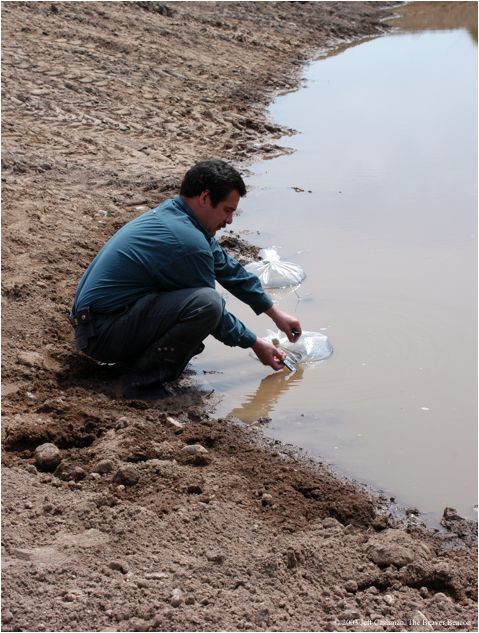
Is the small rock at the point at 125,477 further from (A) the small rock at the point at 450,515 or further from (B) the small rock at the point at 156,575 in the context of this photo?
(A) the small rock at the point at 450,515

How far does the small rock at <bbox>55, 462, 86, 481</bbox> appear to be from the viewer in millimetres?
4211

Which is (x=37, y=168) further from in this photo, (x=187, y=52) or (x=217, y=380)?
(x=187, y=52)

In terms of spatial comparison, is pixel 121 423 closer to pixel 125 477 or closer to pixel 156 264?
pixel 125 477

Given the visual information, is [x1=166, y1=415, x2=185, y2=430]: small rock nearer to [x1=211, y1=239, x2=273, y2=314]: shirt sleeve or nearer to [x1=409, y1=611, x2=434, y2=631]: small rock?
[x1=211, y1=239, x2=273, y2=314]: shirt sleeve

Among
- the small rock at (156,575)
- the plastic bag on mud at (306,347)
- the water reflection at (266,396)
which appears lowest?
the water reflection at (266,396)

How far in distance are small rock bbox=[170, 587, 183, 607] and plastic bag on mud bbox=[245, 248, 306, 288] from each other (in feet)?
12.2

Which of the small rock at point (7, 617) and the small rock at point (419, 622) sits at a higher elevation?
the small rock at point (7, 617)

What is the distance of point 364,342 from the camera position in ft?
20.3

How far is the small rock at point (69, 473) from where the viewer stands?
13.8ft

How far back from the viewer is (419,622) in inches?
135

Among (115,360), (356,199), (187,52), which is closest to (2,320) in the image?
(115,360)

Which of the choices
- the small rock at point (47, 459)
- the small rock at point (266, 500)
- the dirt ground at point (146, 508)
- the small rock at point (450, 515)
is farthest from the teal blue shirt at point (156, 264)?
the small rock at point (450, 515)

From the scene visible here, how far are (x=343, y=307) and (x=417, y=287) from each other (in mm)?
631

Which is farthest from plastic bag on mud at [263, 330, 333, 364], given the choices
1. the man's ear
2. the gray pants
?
the man's ear
